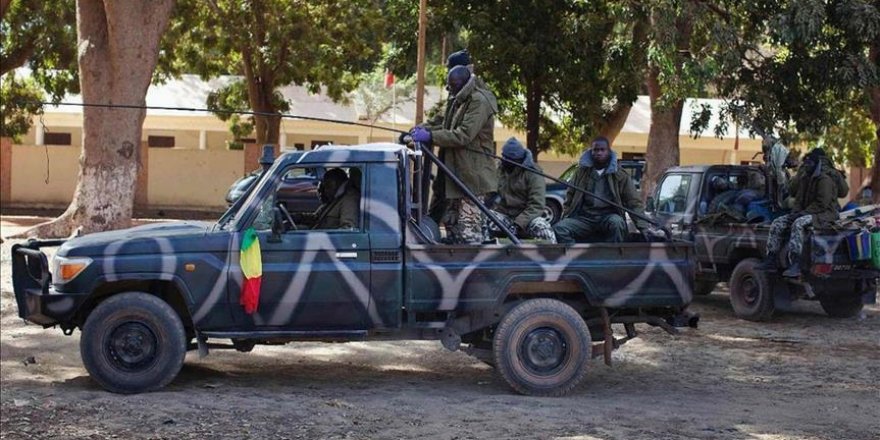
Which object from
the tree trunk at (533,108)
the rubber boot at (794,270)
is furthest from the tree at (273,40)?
the rubber boot at (794,270)

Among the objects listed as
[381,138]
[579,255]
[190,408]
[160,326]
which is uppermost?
[381,138]

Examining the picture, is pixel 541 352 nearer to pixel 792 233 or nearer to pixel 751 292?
pixel 792 233

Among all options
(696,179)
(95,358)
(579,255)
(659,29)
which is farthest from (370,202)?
(659,29)

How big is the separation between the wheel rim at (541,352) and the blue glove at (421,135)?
165 centimetres

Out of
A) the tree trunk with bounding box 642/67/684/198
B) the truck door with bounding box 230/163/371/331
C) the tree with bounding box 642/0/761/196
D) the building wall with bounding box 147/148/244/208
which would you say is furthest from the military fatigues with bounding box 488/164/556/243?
the building wall with bounding box 147/148/244/208

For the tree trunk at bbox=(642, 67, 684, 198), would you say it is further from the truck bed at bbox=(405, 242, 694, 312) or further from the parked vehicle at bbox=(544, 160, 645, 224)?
the truck bed at bbox=(405, 242, 694, 312)

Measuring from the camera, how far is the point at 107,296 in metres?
8.40

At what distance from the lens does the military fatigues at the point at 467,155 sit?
8.75 meters

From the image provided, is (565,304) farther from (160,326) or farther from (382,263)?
(160,326)

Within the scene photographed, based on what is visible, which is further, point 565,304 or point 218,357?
point 218,357

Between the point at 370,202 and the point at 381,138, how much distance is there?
2668cm

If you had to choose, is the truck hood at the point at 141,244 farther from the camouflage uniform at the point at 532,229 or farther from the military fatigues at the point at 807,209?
the military fatigues at the point at 807,209

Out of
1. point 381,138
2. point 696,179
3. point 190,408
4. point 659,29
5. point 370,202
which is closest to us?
point 190,408

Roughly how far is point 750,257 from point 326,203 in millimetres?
6258
